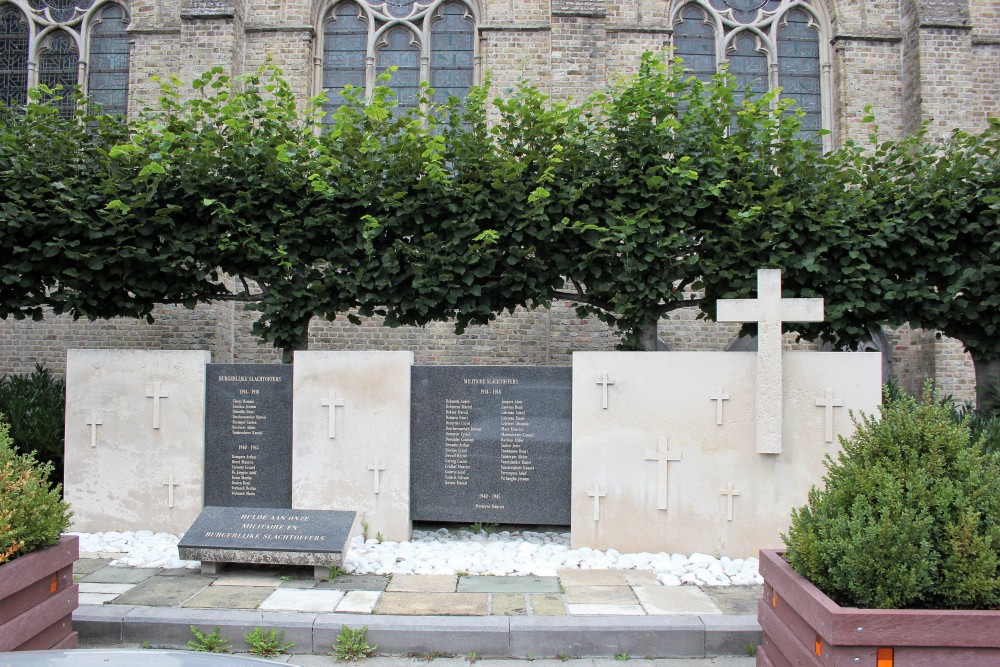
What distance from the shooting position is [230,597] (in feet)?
18.2

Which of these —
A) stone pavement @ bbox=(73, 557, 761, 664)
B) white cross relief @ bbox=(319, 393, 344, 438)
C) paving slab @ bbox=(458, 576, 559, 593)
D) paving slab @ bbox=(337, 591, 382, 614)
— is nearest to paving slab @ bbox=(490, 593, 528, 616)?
stone pavement @ bbox=(73, 557, 761, 664)

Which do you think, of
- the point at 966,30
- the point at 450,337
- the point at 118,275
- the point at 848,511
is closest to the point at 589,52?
the point at 450,337

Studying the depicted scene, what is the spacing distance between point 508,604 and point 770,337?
3.46 meters

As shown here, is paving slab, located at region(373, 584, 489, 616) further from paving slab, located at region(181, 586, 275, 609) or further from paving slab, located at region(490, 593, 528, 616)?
paving slab, located at region(181, 586, 275, 609)

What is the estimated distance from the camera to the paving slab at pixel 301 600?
209 inches

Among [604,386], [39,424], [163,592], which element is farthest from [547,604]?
[39,424]

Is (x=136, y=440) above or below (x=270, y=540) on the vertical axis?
above

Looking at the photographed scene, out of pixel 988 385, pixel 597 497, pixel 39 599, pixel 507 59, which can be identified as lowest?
pixel 39 599

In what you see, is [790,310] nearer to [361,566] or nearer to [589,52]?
[361,566]

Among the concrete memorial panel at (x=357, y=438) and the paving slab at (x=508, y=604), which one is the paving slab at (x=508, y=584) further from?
the concrete memorial panel at (x=357, y=438)

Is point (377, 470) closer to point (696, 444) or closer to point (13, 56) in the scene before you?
point (696, 444)

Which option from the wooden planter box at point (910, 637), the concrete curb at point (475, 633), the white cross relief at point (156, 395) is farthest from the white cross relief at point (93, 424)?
the wooden planter box at point (910, 637)

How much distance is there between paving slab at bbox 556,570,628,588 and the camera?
19.7 ft

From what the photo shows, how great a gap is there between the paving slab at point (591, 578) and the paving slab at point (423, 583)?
3.12 ft
